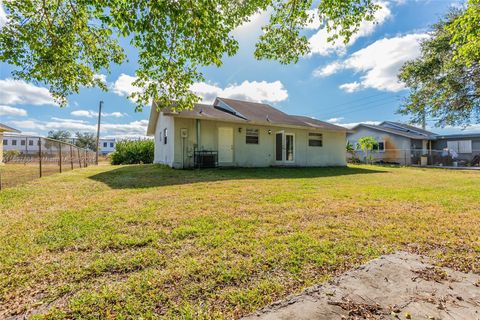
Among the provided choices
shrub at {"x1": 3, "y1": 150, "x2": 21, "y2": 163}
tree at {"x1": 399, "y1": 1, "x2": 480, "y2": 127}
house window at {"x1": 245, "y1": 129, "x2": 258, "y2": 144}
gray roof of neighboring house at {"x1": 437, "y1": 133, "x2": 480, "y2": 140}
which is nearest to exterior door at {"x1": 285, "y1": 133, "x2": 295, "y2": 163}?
house window at {"x1": 245, "y1": 129, "x2": 258, "y2": 144}

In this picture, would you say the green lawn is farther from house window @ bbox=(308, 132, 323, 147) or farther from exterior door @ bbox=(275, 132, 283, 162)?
house window @ bbox=(308, 132, 323, 147)

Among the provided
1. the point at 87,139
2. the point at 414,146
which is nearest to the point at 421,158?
the point at 414,146

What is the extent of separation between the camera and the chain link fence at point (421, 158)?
2031cm

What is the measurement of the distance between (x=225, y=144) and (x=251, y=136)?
1.52m

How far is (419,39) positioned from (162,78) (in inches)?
593

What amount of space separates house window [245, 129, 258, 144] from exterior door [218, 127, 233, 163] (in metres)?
0.90

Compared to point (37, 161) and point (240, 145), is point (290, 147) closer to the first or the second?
point (240, 145)

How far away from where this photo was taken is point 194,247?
2650 mm

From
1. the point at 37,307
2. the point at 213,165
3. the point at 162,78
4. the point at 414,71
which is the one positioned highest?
the point at 414,71

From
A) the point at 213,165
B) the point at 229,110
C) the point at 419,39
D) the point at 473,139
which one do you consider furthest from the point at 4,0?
the point at 473,139

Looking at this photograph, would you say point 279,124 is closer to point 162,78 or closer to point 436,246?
point 162,78

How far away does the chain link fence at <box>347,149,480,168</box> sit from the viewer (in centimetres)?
2031

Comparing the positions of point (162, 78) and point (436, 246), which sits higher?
point (162, 78)

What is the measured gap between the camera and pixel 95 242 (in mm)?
2768
